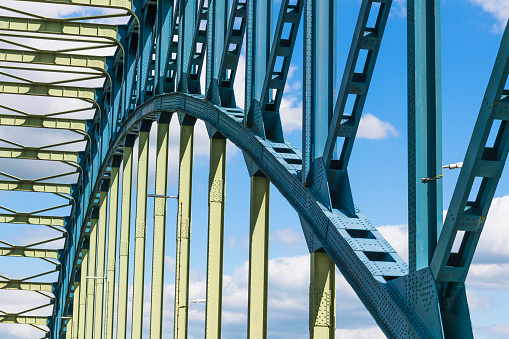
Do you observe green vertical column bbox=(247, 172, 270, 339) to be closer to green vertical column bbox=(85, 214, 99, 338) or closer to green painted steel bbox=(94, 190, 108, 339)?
green painted steel bbox=(94, 190, 108, 339)

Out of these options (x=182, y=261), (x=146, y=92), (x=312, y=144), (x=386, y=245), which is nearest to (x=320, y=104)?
(x=312, y=144)

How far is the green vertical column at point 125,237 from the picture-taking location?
3291 cm

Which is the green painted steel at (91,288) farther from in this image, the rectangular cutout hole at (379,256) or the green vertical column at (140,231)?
the rectangular cutout hole at (379,256)

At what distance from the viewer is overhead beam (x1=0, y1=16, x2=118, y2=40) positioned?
36.4 metres

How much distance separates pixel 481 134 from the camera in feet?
33.7

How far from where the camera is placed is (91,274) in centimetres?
4497

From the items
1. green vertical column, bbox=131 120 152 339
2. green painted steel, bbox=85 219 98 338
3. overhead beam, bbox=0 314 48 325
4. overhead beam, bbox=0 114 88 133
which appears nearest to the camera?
green vertical column, bbox=131 120 152 339

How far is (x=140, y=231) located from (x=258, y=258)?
12814 mm

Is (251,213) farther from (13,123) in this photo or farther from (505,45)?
(13,123)

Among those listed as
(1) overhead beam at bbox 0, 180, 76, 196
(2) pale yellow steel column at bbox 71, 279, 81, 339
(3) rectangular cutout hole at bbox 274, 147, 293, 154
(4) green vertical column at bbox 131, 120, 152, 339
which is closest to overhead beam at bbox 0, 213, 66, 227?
(1) overhead beam at bbox 0, 180, 76, 196

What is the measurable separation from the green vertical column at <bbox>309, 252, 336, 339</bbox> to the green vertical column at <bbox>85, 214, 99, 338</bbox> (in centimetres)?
3022

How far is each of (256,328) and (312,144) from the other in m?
4.67

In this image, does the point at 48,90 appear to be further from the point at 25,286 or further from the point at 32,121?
the point at 25,286

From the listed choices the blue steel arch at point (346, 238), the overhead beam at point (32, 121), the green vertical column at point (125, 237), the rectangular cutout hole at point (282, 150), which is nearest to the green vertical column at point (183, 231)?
the blue steel arch at point (346, 238)
